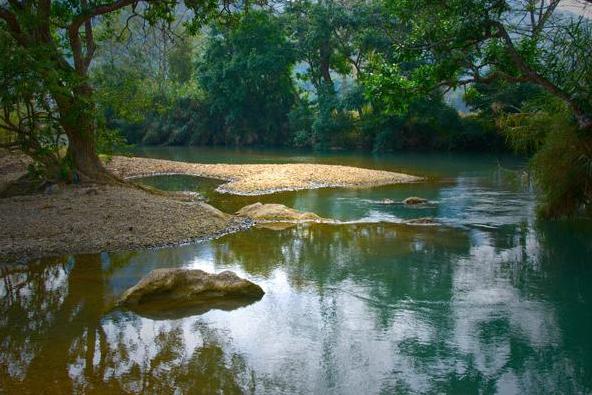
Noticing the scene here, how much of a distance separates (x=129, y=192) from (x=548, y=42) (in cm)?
1102

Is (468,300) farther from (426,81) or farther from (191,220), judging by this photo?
(191,220)

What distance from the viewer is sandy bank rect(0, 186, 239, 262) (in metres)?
12.9

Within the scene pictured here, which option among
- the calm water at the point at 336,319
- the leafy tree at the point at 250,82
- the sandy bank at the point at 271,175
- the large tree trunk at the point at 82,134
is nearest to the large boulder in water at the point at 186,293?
the calm water at the point at 336,319

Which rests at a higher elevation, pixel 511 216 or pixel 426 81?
pixel 426 81

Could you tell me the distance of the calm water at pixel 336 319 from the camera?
23.2 feet

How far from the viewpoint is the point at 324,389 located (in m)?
6.79

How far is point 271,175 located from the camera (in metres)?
25.2

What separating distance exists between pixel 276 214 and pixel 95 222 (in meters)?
4.80

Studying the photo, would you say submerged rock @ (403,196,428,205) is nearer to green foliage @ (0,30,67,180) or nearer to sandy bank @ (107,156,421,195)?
sandy bank @ (107,156,421,195)

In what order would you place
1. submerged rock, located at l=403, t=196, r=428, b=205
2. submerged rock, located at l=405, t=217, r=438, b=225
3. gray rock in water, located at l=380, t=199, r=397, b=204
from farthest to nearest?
gray rock in water, located at l=380, t=199, r=397, b=204
submerged rock, located at l=403, t=196, r=428, b=205
submerged rock, located at l=405, t=217, r=438, b=225

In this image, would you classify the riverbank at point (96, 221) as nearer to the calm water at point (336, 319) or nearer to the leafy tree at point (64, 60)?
the calm water at point (336, 319)

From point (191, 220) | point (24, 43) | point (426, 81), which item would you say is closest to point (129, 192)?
point (191, 220)

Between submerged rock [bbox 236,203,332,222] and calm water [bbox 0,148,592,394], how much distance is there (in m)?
0.89

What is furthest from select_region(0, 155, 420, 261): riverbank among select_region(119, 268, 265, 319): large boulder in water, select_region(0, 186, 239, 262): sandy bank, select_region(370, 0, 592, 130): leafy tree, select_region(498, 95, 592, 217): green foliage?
select_region(498, 95, 592, 217): green foliage
